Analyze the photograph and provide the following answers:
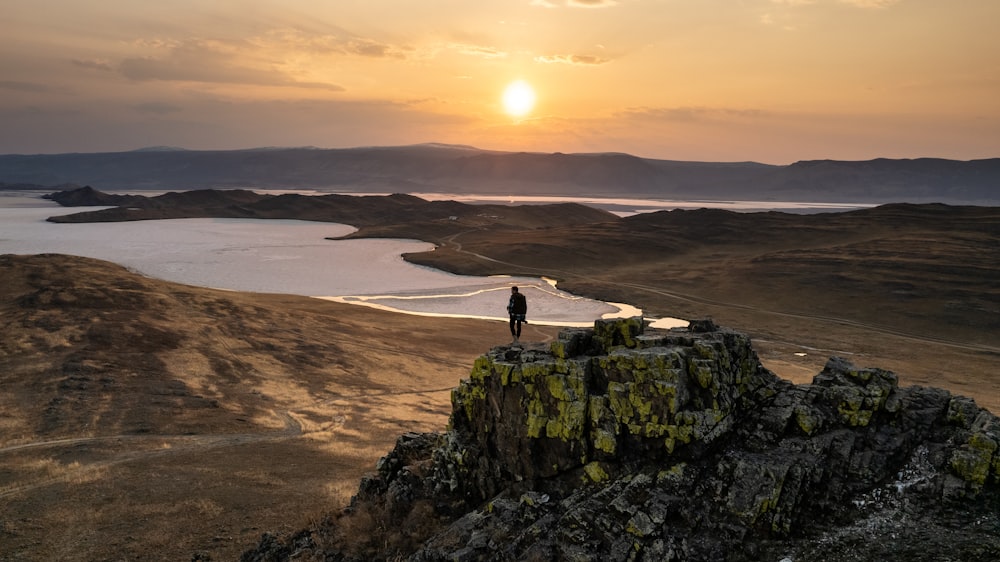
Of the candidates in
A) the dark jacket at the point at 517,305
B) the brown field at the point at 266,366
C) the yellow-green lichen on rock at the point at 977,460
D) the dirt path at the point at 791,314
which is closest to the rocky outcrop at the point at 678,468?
the yellow-green lichen on rock at the point at 977,460

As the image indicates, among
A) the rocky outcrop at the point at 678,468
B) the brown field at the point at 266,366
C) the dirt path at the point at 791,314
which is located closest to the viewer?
the rocky outcrop at the point at 678,468

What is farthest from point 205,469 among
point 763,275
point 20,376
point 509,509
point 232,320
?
point 763,275

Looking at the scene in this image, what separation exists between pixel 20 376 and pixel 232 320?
21.0m

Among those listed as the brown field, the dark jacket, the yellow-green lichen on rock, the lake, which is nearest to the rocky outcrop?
the yellow-green lichen on rock

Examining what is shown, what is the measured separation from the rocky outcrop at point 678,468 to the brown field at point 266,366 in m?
7.07

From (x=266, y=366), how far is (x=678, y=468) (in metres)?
41.7

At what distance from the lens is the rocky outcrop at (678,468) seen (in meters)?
14.9

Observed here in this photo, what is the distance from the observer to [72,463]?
29.1 meters

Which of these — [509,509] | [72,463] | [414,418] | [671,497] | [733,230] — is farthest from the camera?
[733,230]

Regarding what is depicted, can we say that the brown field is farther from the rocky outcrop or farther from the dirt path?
the rocky outcrop

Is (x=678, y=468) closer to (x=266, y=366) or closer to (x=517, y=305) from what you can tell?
(x=517, y=305)

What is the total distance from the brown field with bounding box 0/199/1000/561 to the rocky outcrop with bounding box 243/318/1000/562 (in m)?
7.07

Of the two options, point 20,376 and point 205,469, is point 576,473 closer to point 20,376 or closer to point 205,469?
point 205,469

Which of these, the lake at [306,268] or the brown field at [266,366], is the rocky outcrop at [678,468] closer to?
the brown field at [266,366]
